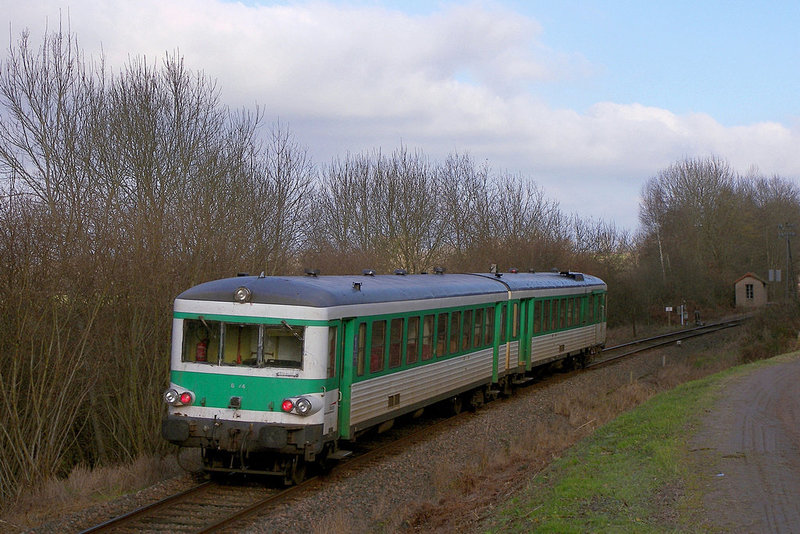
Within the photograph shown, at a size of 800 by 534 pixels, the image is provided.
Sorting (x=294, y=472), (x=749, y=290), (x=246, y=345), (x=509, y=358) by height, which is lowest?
(x=294, y=472)

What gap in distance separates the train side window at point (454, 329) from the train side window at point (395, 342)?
2216 mm

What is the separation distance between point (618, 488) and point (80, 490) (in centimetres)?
645

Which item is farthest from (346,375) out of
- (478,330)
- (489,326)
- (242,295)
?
(489,326)

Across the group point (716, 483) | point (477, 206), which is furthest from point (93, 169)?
point (477, 206)

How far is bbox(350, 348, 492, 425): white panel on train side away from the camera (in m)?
10.9

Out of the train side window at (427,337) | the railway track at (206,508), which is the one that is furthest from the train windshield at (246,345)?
the train side window at (427,337)

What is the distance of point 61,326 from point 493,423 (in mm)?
7575

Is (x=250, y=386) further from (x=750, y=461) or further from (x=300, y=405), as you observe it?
→ (x=750, y=461)

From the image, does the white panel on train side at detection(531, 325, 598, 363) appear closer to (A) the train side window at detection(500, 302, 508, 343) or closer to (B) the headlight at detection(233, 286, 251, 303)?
(A) the train side window at detection(500, 302, 508, 343)

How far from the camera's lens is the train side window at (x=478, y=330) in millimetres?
15508

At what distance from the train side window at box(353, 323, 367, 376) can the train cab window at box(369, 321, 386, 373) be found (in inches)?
9.1

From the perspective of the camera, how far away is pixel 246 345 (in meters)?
9.76

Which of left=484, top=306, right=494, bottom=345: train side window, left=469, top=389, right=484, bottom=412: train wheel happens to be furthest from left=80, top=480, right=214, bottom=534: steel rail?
left=484, top=306, right=494, bottom=345: train side window

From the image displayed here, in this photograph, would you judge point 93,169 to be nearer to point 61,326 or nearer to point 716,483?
point 61,326
